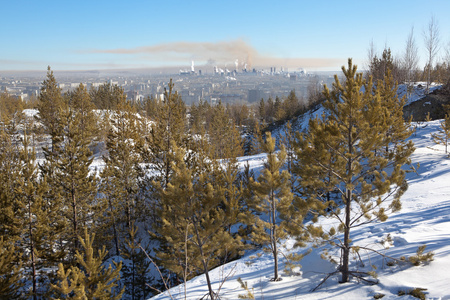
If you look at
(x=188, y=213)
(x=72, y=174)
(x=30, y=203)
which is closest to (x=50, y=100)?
(x=72, y=174)

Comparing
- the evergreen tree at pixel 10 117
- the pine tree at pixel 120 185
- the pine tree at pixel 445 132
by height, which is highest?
the evergreen tree at pixel 10 117

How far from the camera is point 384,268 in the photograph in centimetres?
748

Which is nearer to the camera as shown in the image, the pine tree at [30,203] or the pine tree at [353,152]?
the pine tree at [353,152]

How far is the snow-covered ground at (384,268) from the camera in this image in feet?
21.6

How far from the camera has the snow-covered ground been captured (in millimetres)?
6590

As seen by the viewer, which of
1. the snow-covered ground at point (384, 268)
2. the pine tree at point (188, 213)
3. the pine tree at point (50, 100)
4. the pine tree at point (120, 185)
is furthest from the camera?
the pine tree at point (50, 100)

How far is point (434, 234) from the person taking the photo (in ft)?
28.7

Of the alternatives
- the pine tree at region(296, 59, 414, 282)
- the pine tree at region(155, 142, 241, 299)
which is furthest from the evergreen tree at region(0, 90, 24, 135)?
the pine tree at region(296, 59, 414, 282)

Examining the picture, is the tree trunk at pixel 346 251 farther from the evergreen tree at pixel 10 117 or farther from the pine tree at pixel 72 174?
the evergreen tree at pixel 10 117

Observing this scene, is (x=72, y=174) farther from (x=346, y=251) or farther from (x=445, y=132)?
(x=445, y=132)

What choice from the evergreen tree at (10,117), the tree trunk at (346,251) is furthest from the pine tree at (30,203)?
the tree trunk at (346,251)

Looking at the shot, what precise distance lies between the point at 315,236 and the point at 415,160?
50.9 feet

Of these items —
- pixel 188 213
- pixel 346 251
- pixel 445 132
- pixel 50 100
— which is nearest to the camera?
pixel 188 213

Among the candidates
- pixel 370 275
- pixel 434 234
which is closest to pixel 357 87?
pixel 370 275
